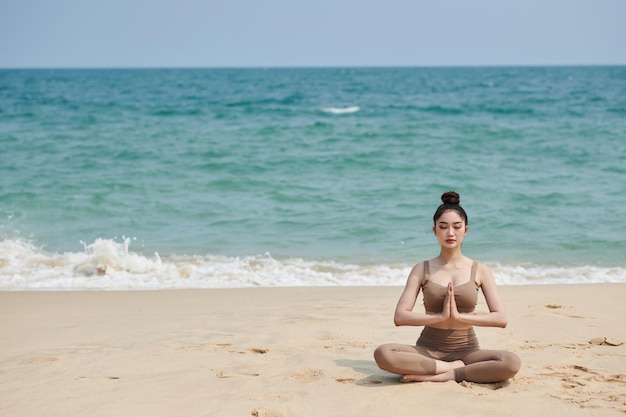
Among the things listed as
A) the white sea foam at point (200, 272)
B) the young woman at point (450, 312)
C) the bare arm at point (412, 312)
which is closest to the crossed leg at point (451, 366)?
the young woman at point (450, 312)

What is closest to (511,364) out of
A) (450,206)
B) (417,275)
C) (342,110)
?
(417,275)

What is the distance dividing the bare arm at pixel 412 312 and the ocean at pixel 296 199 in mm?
4309

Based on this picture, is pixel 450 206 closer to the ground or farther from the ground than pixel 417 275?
farther from the ground

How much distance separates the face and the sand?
94cm

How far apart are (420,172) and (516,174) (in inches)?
88.1

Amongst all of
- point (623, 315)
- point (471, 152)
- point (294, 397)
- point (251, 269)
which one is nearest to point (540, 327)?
point (623, 315)

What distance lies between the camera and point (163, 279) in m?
9.29

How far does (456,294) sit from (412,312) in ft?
1.04

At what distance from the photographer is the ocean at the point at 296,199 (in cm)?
978

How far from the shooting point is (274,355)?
557cm

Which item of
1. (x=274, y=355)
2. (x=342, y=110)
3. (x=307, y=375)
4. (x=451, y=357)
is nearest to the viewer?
(x=451, y=357)

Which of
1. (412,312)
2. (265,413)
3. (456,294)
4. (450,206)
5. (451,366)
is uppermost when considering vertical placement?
(450,206)

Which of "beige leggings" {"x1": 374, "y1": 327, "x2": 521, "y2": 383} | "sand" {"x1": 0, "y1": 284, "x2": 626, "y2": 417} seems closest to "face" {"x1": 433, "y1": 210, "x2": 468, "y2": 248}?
"beige leggings" {"x1": 374, "y1": 327, "x2": 521, "y2": 383}

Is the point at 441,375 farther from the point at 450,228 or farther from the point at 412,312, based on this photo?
the point at 450,228
